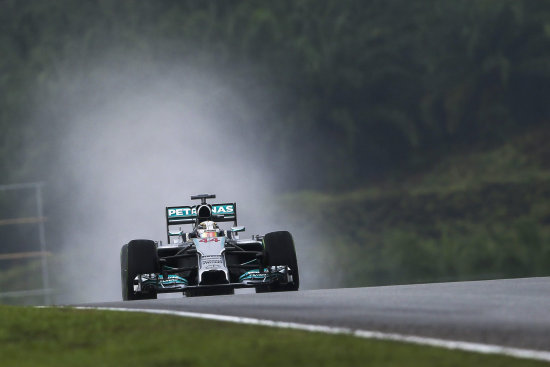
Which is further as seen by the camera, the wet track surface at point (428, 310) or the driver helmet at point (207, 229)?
the driver helmet at point (207, 229)

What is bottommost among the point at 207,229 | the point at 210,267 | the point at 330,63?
the point at 210,267

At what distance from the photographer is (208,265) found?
1752 centimetres

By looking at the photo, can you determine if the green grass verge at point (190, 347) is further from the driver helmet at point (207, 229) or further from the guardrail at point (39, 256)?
the guardrail at point (39, 256)

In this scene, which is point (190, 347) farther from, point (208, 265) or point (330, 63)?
point (330, 63)

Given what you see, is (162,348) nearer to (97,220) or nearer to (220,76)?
(97,220)

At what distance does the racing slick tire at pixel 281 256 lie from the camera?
17938 mm

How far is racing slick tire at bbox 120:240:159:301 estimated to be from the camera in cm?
1752

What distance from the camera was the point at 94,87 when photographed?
69.3m

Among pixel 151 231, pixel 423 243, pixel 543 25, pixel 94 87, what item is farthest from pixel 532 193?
pixel 94 87

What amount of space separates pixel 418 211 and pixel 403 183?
4969mm

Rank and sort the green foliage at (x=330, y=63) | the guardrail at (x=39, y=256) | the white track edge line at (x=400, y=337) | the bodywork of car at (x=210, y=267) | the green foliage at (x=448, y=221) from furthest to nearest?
the green foliage at (x=330, y=63) → the green foliage at (x=448, y=221) → the guardrail at (x=39, y=256) → the bodywork of car at (x=210, y=267) → the white track edge line at (x=400, y=337)

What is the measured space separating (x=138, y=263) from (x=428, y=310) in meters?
7.90

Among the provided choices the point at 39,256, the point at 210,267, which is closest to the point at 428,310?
the point at 210,267

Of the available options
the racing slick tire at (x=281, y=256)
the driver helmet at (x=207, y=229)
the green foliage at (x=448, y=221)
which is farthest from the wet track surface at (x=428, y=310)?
the green foliage at (x=448, y=221)
